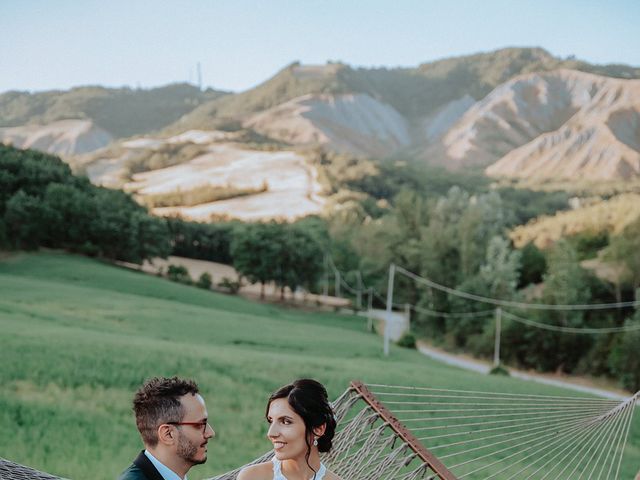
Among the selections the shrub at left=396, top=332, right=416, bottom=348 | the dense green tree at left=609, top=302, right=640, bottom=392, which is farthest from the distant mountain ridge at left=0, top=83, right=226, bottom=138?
the dense green tree at left=609, top=302, right=640, bottom=392

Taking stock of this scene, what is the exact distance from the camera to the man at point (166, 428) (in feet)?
3.87

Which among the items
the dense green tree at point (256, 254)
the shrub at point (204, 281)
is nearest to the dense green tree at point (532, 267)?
the dense green tree at point (256, 254)

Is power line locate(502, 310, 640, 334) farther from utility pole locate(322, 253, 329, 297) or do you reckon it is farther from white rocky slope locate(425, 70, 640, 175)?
white rocky slope locate(425, 70, 640, 175)

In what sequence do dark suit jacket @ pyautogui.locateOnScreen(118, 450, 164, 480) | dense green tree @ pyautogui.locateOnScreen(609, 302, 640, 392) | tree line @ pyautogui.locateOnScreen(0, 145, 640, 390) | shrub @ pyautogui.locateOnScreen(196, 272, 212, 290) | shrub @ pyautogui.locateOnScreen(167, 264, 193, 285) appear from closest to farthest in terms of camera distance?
dark suit jacket @ pyautogui.locateOnScreen(118, 450, 164, 480) < dense green tree @ pyautogui.locateOnScreen(609, 302, 640, 392) < tree line @ pyautogui.locateOnScreen(0, 145, 640, 390) < shrub @ pyautogui.locateOnScreen(167, 264, 193, 285) < shrub @ pyautogui.locateOnScreen(196, 272, 212, 290)

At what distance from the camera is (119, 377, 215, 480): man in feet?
3.87

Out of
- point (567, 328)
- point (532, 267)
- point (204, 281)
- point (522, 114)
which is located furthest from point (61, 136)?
point (567, 328)

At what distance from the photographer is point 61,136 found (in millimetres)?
31219

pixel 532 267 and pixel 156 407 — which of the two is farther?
pixel 532 267

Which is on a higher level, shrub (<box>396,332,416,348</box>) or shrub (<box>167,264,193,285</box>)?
shrub (<box>167,264,193,285</box>)

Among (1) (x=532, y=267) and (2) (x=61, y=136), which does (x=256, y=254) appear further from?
(2) (x=61, y=136)

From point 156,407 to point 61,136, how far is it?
31.8 metres

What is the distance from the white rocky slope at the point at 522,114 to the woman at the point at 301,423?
30.1 metres

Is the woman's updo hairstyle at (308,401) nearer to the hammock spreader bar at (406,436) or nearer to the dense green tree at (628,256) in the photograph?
the hammock spreader bar at (406,436)

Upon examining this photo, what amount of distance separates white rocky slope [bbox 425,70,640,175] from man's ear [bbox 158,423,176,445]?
30.4 metres
